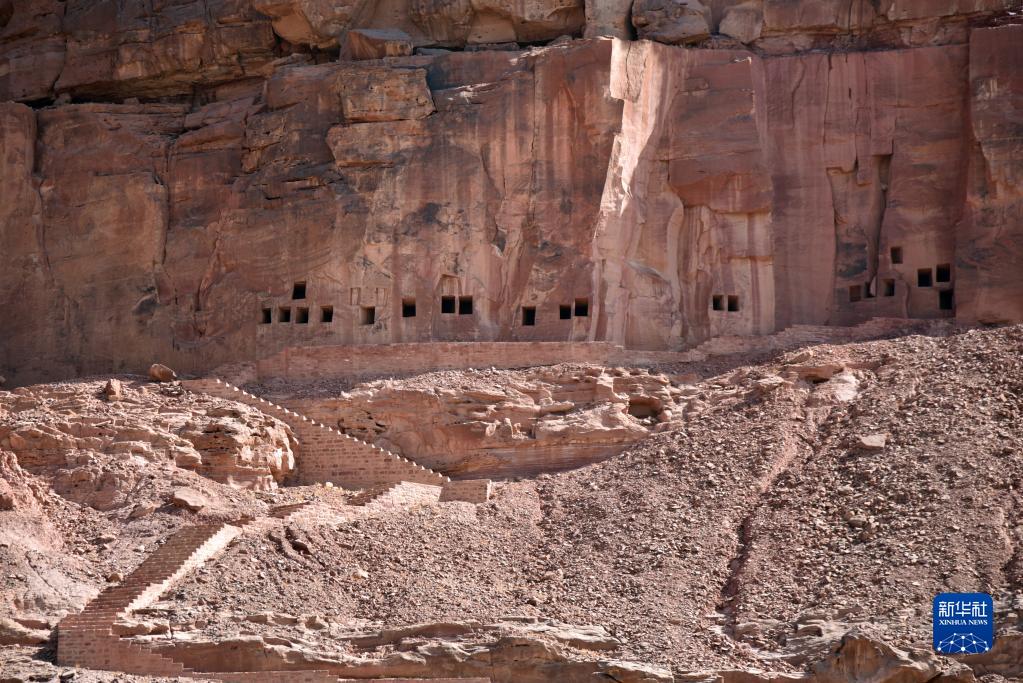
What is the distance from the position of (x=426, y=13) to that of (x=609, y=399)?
12209 mm

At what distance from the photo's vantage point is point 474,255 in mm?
43219

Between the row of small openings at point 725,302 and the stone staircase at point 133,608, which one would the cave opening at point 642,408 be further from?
the stone staircase at point 133,608

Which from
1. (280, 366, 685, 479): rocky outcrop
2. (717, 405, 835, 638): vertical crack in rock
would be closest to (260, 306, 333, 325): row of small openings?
(280, 366, 685, 479): rocky outcrop

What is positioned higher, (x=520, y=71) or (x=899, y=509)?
(x=520, y=71)

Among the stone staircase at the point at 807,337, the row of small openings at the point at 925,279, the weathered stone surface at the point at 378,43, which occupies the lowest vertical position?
the stone staircase at the point at 807,337

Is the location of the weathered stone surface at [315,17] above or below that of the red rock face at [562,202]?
above

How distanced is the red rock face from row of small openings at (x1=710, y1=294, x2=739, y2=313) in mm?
114

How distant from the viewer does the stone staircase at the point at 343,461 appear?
122 ft

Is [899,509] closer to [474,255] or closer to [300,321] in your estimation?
[474,255]

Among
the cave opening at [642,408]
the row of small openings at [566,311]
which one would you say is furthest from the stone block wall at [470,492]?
the row of small openings at [566,311]

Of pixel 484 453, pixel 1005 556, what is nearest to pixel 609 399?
pixel 484 453

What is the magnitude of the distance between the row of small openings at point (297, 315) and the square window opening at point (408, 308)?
1.68 m

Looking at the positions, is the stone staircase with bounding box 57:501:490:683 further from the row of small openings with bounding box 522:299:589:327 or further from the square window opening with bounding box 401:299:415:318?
the row of small openings with bounding box 522:299:589:327

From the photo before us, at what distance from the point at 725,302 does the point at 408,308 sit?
23.6 feet
